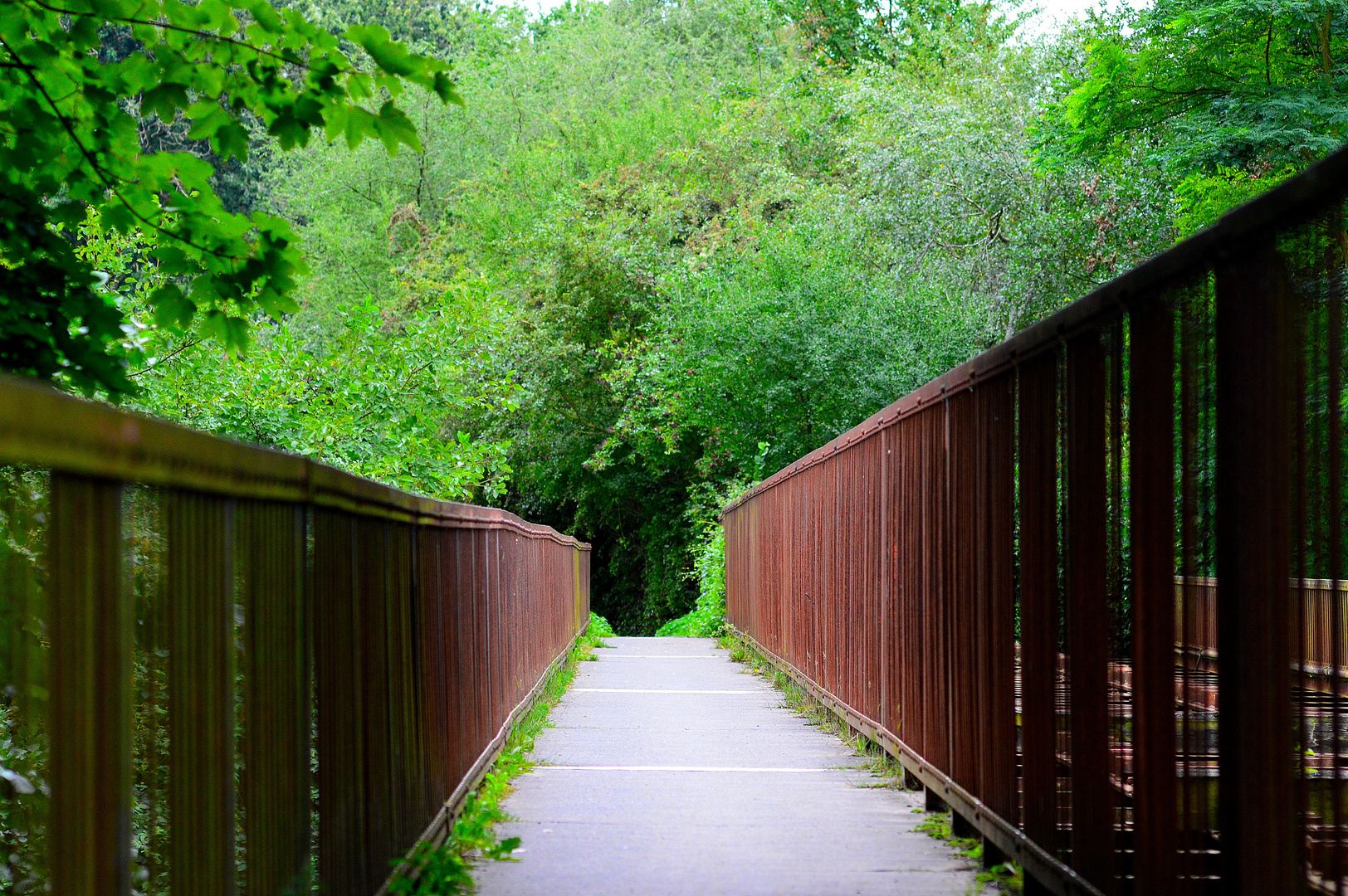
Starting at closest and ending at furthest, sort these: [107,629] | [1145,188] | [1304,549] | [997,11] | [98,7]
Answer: [107,629] < [1304,549] < [98,7] < [1145,188] < [997,11]

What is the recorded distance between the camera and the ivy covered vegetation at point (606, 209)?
4586 millimetres

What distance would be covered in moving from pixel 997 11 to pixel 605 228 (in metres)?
16.5

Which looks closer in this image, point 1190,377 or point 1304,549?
point 1304,549

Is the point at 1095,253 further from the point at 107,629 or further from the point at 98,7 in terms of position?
the point at 107,629

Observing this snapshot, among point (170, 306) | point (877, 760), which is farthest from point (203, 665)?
point (877, 760)

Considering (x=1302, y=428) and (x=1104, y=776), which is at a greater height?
(x=1302, y=428)

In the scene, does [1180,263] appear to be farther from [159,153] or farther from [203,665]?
[159,153]

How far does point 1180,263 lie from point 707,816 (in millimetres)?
3896

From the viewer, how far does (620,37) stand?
42781mm

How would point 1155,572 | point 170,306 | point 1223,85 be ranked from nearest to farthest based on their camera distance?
point 1155,572
point 170,306
point 1223,85

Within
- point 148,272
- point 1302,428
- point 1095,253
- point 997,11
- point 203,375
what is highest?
Answer: point 997,11

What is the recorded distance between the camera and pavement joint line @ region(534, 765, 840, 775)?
7.55 meters

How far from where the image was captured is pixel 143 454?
2096 mm

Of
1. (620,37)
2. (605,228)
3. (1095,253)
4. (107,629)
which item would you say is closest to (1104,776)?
(107,629)
